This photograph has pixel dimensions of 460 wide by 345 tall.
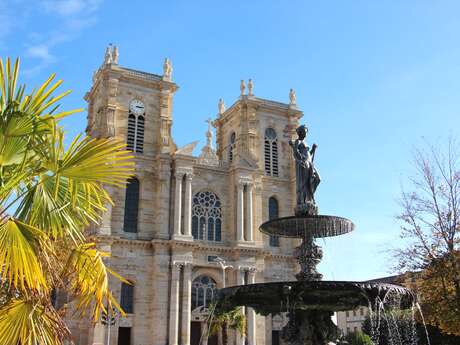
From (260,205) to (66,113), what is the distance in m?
31.8

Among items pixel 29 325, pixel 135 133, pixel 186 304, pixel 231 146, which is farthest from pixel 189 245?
pixel 29 325

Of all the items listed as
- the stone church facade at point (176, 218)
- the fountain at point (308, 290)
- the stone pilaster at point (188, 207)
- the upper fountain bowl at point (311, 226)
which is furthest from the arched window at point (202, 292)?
the upper fountain bowl at point (311, 226)

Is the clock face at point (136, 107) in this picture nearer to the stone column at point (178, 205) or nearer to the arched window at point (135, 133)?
the arched window at point (135, 133)

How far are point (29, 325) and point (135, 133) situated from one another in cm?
3053

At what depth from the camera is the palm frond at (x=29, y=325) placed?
246 inches

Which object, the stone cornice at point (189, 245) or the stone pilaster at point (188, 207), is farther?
the stone pilaster at point (188, 207)

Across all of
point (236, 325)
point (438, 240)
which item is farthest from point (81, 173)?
point (236, 325)

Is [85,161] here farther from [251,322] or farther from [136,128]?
[251,322]

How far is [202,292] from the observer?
34781 millimetres

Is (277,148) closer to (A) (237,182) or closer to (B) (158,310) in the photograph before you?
(A) (237,182)

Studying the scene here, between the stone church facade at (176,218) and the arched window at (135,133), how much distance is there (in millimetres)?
70

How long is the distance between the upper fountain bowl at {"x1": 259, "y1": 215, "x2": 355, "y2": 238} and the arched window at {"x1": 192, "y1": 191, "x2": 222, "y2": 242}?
22.6 metres

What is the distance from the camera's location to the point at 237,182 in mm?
37469

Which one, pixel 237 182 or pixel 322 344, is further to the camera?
pixel 237 182
